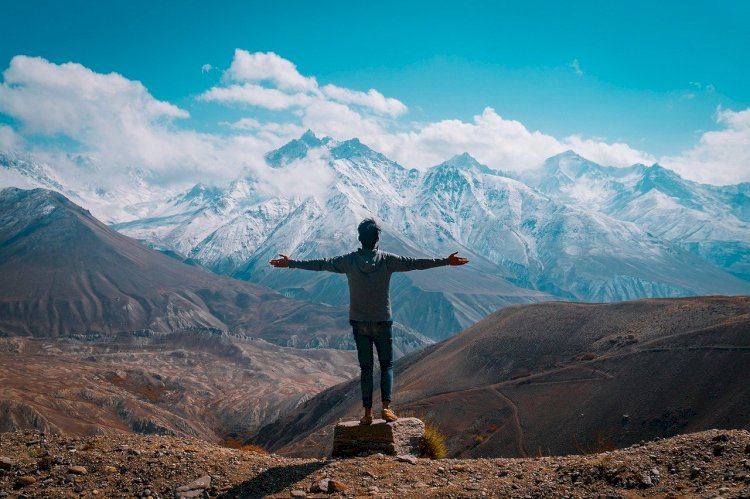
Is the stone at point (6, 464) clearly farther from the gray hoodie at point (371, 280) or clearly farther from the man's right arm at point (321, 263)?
the gray hoodie at point (371, 280)

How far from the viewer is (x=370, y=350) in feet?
34.6

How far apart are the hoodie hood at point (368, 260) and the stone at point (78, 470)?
544 centimetres

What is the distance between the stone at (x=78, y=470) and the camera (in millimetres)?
9023

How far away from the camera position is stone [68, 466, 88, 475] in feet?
29.6

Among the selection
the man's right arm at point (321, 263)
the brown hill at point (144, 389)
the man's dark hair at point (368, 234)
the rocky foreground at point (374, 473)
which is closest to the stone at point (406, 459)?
the rocky foreground at point (374, 473)

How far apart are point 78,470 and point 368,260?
5.68m

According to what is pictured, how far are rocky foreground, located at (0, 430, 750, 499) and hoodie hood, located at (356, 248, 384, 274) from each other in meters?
3.22

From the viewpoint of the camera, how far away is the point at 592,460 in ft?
30.3

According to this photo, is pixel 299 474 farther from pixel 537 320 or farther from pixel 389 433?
pixel 537 320

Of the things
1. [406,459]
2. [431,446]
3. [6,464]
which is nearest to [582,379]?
[431,446]

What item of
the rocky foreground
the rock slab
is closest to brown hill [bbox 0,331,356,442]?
the rocky foreground

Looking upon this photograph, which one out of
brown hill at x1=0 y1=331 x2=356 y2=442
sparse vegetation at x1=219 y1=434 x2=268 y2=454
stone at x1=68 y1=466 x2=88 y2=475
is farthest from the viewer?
brown hill at x1=0 y1=331 x2=356 y2=442

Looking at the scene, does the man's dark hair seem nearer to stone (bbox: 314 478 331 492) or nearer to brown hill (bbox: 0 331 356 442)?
stone (bbox: 314 478 331 492)

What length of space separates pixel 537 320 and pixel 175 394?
106490 millimetres
